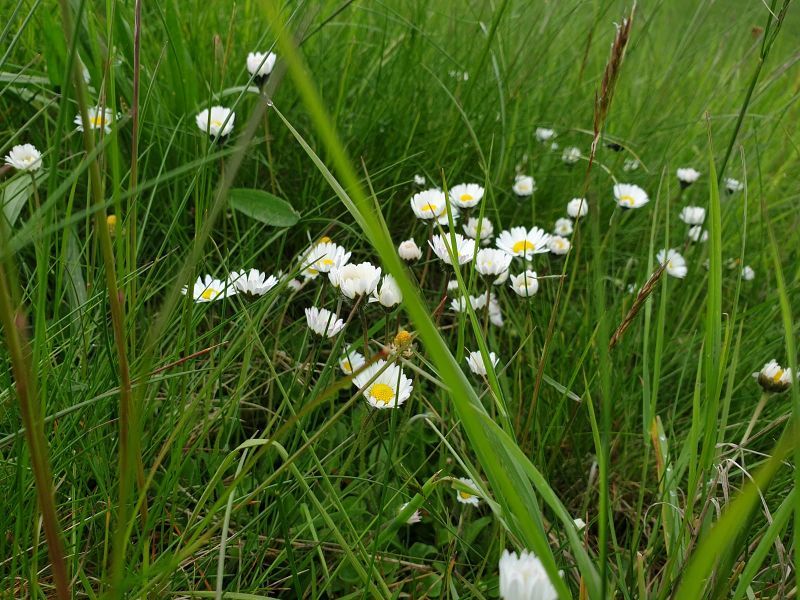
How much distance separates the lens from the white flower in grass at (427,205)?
1.15 metres

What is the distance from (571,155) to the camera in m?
1.67

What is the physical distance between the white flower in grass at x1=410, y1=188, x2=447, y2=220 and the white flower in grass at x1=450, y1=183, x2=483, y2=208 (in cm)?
6

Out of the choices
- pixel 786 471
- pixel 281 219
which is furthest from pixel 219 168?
pixel 786 471

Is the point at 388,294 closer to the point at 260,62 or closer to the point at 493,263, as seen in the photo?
the point at 493,263

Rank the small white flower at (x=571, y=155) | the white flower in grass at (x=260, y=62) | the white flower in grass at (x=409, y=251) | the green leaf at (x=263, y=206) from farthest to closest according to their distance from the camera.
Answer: the small white flower at (x=571, y=155)
the green leaf at (x=263, y=206)
the white flower in grass at (x=260, y=62)
the white flower in grass at (x=409, y=251)

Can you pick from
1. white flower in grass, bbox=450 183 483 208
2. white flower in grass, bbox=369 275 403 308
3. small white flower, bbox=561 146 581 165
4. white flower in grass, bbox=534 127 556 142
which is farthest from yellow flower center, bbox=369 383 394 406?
white flower in grass, bbox=534 127 556 142

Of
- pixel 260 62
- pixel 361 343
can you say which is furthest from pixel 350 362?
pixel 260 62

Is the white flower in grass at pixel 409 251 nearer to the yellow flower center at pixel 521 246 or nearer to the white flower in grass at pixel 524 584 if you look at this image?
the yellow flower center at pixel 521 246

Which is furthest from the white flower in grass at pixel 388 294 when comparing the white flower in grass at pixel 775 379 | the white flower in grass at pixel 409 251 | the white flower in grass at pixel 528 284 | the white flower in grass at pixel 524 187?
the white flower in grass at pixel 524 187

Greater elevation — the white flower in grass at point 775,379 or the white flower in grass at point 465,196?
the white flower in grass at point 465,196

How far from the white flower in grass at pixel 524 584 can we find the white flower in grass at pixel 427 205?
2.20ft

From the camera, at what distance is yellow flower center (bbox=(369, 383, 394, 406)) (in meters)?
0.90

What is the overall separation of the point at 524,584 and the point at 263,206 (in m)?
0.98

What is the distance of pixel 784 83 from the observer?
9.25ft
